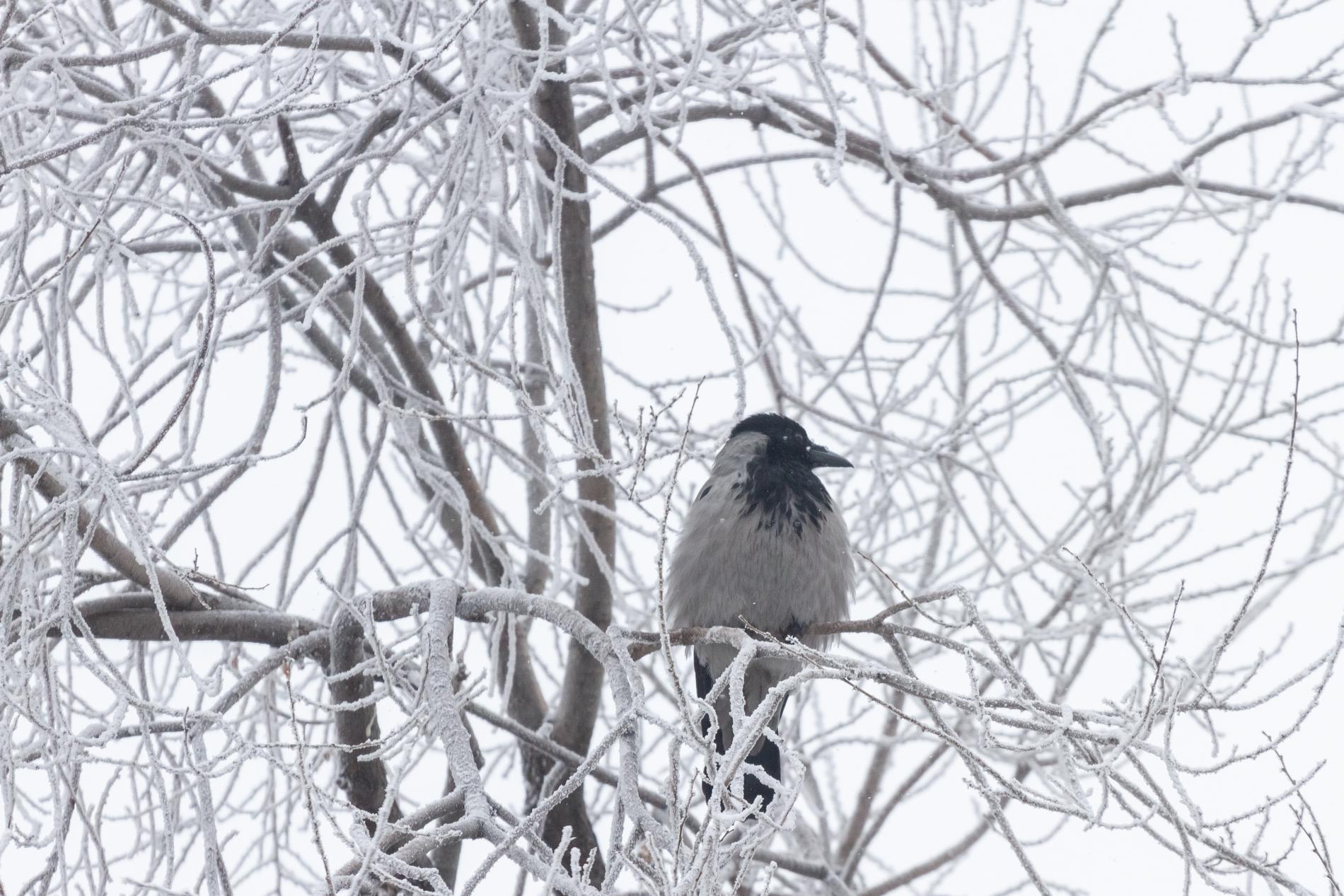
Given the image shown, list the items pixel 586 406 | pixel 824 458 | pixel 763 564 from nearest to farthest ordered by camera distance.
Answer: pixel 586 406
pixel 763 564
pixel 824 458

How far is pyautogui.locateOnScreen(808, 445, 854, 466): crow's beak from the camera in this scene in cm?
566

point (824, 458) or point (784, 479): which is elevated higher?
point (824, 458)

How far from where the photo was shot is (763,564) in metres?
5.27

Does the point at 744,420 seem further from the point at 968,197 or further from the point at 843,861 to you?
the point at 843,861

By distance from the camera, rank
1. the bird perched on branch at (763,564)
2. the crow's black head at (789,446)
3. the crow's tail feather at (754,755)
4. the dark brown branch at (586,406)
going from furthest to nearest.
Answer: the crow's black head at (789,446) < the bird perched on branch at (763,564) < the crow's tail feather at (754,755) < the dark brown branch at (586,406)

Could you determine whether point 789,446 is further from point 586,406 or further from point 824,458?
point 586,406

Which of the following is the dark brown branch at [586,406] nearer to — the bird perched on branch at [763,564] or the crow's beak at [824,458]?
the bird perched on branch at [763,564]

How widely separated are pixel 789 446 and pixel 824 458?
0.46 feet

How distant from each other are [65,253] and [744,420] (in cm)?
279

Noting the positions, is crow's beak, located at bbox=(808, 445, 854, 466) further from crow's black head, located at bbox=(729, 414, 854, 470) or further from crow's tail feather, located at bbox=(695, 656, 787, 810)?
crow's tail feather, located at bbox=(695, 656, 787, 810)

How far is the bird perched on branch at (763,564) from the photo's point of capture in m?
5.29

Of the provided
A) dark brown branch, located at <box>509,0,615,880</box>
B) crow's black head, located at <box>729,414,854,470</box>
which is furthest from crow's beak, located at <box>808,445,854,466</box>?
dark brown branch, located at <box>509,0,615,880</box>

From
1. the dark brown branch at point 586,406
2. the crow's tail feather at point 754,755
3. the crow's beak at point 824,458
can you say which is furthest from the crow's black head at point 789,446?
the crow's tail feather at point 754,755

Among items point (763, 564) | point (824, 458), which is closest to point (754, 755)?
point (763, 564)
